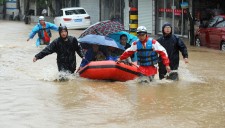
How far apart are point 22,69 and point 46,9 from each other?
103 ft

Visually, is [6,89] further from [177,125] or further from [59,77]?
[177,125]

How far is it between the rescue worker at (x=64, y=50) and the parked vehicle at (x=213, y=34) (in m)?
7.76

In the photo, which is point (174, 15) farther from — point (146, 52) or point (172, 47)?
point (146, 52)

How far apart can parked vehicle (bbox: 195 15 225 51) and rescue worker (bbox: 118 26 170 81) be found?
304 inches

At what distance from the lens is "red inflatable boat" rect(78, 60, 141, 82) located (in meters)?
10.9

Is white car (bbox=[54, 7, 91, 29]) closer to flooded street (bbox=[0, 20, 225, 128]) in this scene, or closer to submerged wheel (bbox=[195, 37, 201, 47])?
submerged wheel (bbox=[195, 37, 201, 47])

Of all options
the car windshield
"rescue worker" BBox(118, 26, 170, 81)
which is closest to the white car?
the car windshield

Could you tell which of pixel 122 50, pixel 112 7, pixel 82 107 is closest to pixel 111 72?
pixel 122 50

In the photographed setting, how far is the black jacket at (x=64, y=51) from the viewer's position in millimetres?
11266

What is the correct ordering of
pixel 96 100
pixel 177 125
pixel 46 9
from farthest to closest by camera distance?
1. pixel 46 9
2. pixel 96 100
3. pixel 177 125

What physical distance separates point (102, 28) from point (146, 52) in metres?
2.27

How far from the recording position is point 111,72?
10906 millimetres

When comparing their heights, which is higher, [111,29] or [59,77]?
[111,29]

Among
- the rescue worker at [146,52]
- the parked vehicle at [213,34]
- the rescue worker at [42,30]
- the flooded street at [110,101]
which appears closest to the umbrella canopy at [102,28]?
the flooded street at [110,101]
